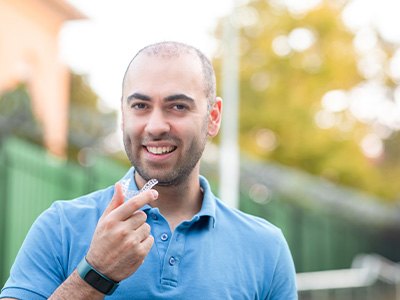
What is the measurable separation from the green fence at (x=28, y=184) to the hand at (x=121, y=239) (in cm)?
801

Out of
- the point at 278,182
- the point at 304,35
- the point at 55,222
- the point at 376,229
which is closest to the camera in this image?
the point at 55,222

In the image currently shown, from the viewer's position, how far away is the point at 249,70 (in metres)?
21.1

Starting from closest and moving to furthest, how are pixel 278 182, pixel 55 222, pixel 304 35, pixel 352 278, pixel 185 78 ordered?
1. pixel 55 222
2. pixel 185 78
3. pixel 352 278
4. pixel 278 182
5. pixel 304 35

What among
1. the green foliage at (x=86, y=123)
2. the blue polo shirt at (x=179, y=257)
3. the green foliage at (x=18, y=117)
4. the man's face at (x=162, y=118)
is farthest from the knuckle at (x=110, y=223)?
the green foliage at (x=86, y=123)

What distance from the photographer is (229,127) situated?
49.3ft

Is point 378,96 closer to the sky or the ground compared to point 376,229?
closer to the sky

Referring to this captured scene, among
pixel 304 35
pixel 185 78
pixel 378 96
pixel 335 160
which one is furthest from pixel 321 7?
pixel 185 78

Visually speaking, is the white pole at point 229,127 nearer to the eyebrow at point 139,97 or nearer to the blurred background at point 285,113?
the blurred background at point 285,113

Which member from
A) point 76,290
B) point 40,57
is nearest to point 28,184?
point 76,290

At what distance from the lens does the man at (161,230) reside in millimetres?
2367

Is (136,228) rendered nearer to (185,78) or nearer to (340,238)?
(185,78)

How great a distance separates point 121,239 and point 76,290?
0.64ft

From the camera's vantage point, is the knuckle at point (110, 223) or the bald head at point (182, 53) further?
the bald head at point (182, 53)

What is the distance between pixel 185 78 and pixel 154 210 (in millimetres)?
424
